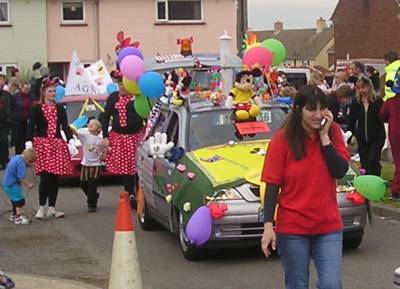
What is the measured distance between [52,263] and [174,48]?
26.7 m

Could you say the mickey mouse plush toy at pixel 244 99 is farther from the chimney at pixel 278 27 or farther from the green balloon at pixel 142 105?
the chimney at pixel 278 27

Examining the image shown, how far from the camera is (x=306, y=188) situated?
17.9 feet

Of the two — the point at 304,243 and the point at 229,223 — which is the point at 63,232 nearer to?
the point at 229,223

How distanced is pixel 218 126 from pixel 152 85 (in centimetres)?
116

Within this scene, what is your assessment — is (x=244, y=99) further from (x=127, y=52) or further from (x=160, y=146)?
(x=127, y=52)

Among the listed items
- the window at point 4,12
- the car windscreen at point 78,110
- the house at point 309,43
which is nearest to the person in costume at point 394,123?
the car windscreen at point 78,110

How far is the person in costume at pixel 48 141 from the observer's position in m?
12.0

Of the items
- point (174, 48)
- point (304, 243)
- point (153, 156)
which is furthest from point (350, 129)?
point (174, 48)

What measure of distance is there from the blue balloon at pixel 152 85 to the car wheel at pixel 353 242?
9.46ft

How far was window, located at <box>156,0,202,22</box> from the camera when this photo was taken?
118 ft

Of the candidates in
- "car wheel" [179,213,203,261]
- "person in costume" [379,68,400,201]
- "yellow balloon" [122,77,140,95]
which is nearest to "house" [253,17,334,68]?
"person in costume" [379,68,400,201]

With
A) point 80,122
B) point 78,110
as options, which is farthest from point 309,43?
point 80,122

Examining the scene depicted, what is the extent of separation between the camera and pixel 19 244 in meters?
10.5

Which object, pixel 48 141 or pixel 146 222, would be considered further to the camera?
pixel 48 141
